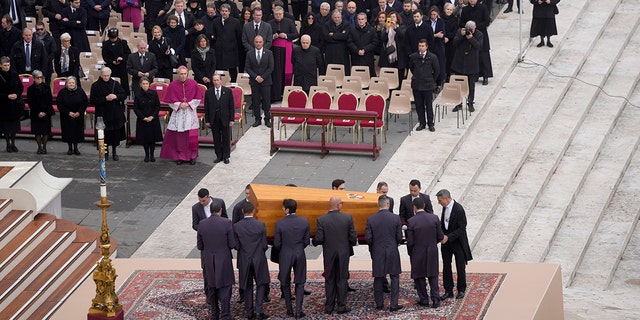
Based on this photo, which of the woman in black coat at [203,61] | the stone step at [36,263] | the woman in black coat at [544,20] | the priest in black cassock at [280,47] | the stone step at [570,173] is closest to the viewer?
the stone step at [36,263]

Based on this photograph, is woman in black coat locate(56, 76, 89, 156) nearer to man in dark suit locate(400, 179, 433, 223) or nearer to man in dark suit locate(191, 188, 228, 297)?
man in dark suit locate(191, 188, 228, 297)

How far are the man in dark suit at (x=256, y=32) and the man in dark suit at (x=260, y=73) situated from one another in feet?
1.70

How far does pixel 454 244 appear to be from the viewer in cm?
1944

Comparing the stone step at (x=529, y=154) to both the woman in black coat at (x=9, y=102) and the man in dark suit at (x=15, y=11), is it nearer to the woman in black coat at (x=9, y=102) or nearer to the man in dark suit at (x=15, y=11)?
the woman in black coat at (x=9, y=102)

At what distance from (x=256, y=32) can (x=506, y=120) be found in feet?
15.1

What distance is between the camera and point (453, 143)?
26.2 metres

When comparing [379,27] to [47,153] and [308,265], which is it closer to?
[47,153]

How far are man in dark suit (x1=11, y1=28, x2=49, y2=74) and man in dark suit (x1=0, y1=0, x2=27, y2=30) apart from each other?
1501 millimetres

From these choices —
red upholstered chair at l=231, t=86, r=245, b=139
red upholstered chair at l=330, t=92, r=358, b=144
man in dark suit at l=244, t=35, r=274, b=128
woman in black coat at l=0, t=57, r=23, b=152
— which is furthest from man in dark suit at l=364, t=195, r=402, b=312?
woman in black coat at l=0, t=57, r=23, b=152

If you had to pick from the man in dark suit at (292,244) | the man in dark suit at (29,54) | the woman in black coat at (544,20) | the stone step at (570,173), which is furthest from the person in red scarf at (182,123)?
the woman in black coat at (544,20)

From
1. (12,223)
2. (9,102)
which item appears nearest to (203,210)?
(12,223)

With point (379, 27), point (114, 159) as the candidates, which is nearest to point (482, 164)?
point (379, 27)

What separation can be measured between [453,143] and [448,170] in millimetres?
961

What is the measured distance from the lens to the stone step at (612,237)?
23469 mm
